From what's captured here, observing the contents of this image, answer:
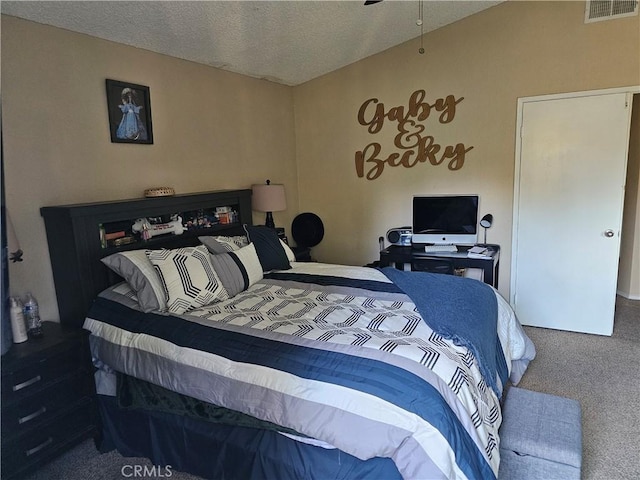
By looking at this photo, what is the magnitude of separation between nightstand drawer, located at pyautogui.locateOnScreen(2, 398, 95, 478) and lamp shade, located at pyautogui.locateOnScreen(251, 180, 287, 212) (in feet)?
7.06

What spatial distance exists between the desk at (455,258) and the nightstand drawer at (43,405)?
267cm

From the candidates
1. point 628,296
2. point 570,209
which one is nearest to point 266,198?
point 570,209

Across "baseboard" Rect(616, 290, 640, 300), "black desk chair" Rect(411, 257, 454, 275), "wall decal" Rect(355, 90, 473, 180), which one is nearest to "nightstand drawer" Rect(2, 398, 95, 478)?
"black desk chair" Rect(411, 257, 454, 275)

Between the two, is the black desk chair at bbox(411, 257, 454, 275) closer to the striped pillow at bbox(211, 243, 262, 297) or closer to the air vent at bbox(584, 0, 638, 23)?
the striped pillow at bbox(211, 243, 262, 297)

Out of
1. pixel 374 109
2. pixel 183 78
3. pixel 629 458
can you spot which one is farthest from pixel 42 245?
pixel 629 458

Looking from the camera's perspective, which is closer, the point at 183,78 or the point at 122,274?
the point at 122,274

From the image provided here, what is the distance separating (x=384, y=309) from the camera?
226 cm

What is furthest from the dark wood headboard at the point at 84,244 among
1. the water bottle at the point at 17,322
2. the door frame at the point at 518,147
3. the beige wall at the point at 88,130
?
the door frame at the point at 518,147

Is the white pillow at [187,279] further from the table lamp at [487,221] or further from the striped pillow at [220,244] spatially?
the table lamp at [487,221]

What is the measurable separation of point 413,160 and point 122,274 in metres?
2.92

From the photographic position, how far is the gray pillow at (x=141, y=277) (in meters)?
2.33

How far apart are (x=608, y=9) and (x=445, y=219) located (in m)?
2.06

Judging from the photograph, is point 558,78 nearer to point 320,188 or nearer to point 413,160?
point 413,160

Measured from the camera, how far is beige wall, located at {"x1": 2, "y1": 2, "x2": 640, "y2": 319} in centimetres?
240
